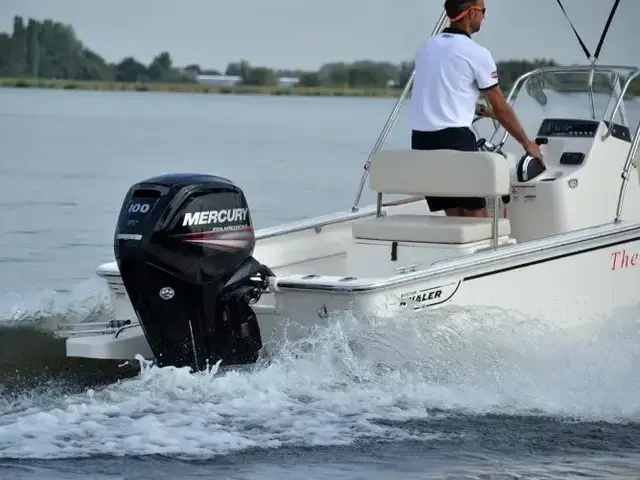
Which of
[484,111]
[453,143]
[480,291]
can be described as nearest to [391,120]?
[484,111]

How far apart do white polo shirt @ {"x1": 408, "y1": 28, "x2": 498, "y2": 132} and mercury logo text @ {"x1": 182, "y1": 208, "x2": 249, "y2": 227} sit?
4.14 ft

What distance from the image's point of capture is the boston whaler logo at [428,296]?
6055 mm

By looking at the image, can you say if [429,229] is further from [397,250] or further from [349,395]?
[349,395]

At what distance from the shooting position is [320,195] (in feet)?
57.6

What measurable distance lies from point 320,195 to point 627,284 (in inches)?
413

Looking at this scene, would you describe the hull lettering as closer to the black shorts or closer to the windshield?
the black shorts

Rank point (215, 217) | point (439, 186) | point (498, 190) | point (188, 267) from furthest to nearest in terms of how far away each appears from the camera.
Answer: point (439, 186), point (498, 190), point (215, 217), point (188, 267)

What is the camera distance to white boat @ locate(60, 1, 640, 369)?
5.74 meters

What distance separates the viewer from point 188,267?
5.71 metres

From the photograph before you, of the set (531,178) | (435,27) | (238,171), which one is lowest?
(238,171)

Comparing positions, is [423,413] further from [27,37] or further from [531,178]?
[27,37]

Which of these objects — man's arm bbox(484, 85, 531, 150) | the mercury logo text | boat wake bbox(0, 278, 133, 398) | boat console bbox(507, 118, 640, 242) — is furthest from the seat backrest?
boat wake bbox(0, 278, 133, 398)

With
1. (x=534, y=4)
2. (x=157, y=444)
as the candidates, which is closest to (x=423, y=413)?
(x=157, y=444)

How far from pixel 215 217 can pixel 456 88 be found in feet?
5.08
